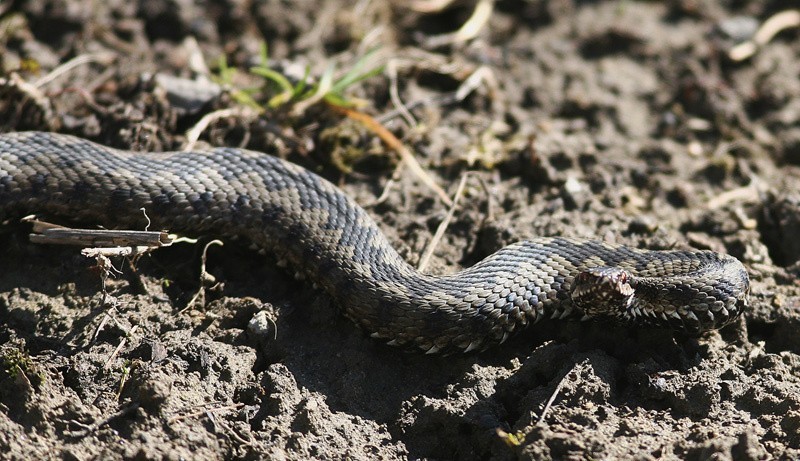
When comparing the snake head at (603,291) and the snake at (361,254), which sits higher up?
the snake head at (603,291)

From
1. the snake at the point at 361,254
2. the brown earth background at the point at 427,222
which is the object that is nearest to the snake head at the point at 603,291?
the snake at the point at 361,254

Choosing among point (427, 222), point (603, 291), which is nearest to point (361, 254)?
point (427, 222)

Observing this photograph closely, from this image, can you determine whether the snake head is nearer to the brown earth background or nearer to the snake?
the snake

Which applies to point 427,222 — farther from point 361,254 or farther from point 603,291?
point 603,291

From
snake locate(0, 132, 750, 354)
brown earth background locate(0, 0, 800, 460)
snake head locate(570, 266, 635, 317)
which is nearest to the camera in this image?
brown earth background locate(0, 0, 800, 460)

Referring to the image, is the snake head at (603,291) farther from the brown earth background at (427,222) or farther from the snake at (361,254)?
the brown earth background at (427,222)

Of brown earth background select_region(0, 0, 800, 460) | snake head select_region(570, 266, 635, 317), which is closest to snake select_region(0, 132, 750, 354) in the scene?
snake head select_region(570, 266, 635, 317)
